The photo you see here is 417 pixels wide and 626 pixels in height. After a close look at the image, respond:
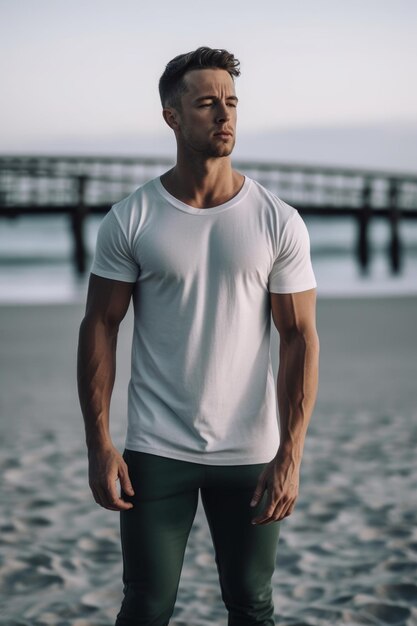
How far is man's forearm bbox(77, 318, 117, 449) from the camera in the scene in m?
2.52

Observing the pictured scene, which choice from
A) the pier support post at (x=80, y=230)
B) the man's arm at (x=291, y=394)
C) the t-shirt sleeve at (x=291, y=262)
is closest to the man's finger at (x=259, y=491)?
the man's arm at (x=291, y=394)

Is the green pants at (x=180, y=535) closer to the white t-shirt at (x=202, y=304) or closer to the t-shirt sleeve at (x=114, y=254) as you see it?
the white t-shirt at (x=202, y=304)

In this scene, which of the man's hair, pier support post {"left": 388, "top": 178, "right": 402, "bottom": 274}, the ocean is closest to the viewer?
the man's hair

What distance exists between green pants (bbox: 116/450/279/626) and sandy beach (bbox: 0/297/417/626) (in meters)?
1.31

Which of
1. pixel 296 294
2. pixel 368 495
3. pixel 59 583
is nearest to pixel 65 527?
pixel 59 583

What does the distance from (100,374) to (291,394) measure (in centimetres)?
50

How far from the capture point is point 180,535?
2539 millimetres

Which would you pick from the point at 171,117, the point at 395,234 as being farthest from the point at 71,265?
the point at 171,117

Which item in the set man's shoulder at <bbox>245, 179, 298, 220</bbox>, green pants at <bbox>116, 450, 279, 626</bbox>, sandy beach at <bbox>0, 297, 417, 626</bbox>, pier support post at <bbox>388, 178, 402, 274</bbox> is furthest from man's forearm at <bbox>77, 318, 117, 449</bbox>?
pier support post at <bbox>388, 178, 402, 274</bbox>

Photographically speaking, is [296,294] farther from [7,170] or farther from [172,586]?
[7,170]

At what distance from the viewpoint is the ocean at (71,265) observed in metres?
25.0

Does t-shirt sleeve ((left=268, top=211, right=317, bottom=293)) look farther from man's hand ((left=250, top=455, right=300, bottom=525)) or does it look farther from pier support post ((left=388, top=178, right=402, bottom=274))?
pier support post ((left=388, top=178, right=402, bottom=274))

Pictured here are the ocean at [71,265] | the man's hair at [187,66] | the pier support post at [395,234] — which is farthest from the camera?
the pier support post at [395,234]

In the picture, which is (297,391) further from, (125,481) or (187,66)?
(187,66)
